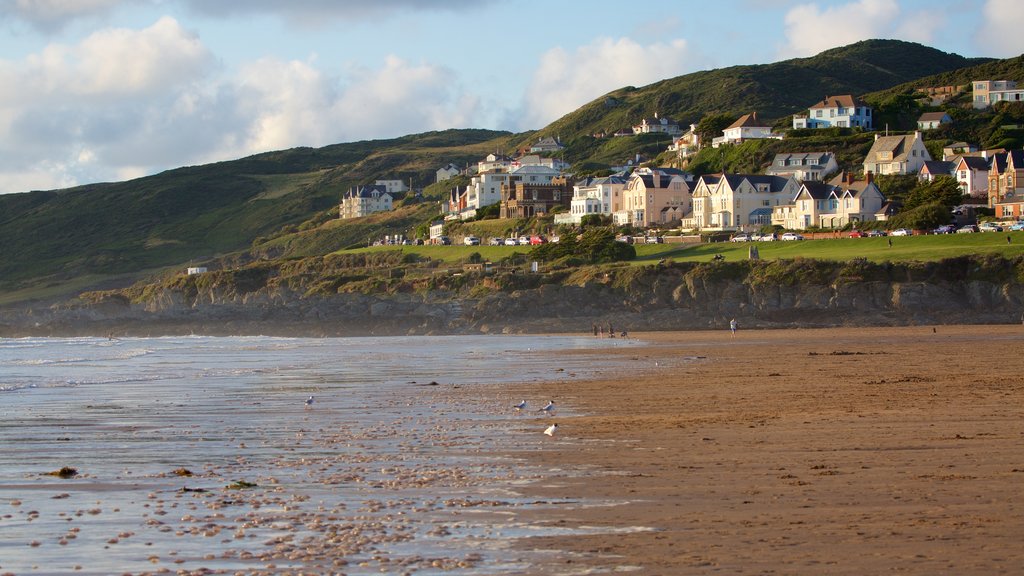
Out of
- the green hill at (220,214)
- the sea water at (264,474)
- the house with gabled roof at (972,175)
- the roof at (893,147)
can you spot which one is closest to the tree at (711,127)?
the green hill at (220,214)

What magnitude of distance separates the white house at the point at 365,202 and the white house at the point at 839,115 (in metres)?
55.7

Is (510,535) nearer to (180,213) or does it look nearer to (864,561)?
(864,561)

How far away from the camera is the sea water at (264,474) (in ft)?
A: 32.2

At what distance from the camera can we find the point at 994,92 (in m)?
131

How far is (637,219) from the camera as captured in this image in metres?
102

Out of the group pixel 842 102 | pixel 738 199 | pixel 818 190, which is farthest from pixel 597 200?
pixel 842 102

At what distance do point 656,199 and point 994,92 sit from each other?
53.8 m

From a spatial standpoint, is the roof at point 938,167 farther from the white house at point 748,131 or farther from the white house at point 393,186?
the white house at point 393,186

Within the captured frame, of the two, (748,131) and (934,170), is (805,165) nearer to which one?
(934,170)

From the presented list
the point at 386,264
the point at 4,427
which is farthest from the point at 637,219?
the point at 4,427

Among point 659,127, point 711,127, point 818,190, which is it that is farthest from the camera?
point 659,127

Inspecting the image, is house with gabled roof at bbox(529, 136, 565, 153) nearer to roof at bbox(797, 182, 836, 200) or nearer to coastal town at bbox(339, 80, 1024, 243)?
coastal town at bbox(339, 80, 1024, 243)

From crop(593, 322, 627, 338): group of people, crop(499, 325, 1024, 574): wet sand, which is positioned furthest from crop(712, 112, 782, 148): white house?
crop(499, 325, 1024, 574): wet sand

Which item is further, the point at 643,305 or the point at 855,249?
the point at 855,249
